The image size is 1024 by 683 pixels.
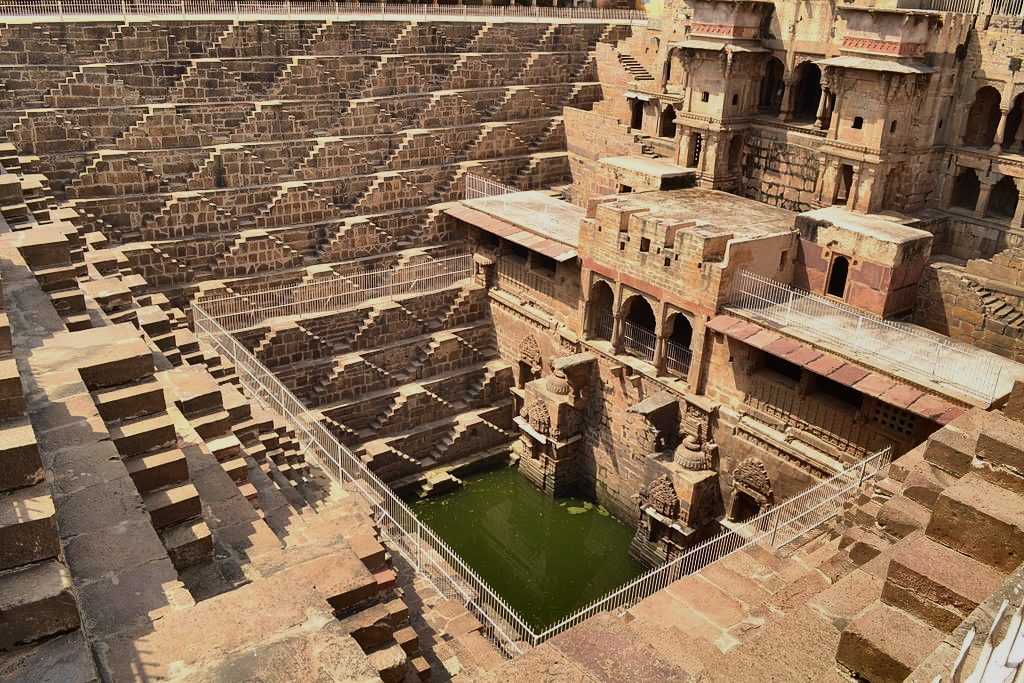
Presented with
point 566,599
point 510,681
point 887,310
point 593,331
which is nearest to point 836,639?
point 510,681

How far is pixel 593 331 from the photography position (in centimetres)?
2017

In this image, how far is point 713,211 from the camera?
19859 mm

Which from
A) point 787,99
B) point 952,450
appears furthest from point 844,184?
point 952,450

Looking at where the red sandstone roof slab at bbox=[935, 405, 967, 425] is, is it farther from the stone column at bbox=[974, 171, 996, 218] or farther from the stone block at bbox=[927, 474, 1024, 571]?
the stone column at bbox=[974, 171, 996, 218]

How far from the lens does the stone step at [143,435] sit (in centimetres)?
A: 827

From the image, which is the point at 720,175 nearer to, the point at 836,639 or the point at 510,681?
the point at 836,639

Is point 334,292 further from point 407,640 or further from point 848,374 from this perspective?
point 848,374

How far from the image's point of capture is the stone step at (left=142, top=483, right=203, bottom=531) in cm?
791

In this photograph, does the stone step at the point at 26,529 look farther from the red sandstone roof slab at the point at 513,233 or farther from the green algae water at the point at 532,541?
the red sandstone roof slab at the point at 513,233

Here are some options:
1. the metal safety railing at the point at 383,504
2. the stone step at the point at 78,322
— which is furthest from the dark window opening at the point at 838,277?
the stone step at the point at 78,322

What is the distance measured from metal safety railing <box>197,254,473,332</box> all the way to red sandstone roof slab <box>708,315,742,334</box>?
8326 millimetres

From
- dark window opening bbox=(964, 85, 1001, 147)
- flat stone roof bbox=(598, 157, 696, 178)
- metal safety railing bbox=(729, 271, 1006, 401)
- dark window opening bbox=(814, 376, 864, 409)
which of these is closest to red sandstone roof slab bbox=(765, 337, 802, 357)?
metal safety railing bbox=(729, 271, 1006, 401)

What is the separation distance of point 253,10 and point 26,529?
21949 millimetres

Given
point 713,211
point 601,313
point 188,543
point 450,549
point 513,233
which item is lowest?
point 450,549
